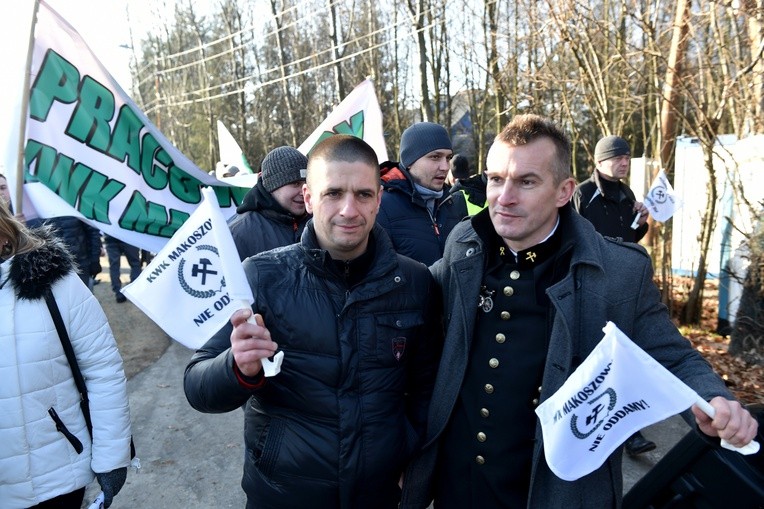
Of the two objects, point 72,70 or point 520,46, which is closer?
point 72,70

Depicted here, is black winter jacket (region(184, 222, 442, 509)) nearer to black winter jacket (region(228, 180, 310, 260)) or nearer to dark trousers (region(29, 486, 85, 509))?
dark trousers (region(29, 486, 85, 509))

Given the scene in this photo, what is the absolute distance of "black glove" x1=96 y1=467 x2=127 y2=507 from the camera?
2.42 meters

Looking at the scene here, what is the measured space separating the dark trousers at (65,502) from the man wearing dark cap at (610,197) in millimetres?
5028

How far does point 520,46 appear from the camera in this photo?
1230cm

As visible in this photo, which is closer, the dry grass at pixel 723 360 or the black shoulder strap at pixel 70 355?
the black shoulder strap at pixel 70 355

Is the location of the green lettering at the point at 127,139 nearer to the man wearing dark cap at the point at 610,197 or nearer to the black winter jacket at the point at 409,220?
the black winter jacket at the point at 409,220

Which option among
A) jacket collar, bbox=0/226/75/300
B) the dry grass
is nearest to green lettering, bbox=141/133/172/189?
jacket collar, bbox=0/226/75/300

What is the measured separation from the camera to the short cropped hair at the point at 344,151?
2.16m

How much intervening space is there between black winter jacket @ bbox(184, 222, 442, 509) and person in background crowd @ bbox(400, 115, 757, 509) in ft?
0.66

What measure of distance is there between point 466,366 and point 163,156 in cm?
422

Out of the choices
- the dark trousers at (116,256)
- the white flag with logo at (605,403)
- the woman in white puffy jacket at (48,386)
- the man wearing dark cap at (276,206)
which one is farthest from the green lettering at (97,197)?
the dark trousers at (116,256)

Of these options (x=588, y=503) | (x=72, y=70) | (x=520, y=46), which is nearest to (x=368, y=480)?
(x=588, y=503)

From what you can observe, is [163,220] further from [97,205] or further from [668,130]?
[668,130]

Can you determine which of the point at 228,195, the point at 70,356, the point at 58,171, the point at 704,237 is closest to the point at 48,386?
the point at 70,356
